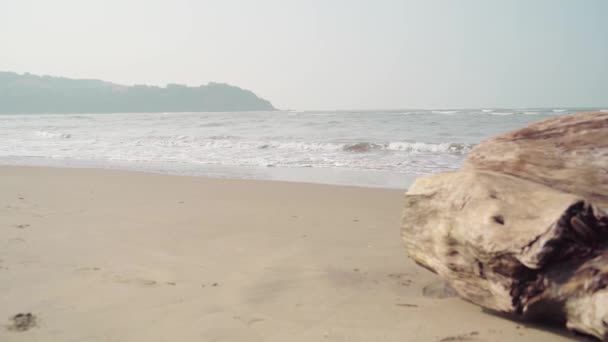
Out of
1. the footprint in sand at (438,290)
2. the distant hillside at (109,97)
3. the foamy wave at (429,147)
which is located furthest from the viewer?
the distant hillside at (109,97)

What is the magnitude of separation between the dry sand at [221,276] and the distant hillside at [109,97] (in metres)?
112

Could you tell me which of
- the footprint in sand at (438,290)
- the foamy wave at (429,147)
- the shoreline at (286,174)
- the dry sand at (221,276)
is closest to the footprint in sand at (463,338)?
the dry sand at (221,276)

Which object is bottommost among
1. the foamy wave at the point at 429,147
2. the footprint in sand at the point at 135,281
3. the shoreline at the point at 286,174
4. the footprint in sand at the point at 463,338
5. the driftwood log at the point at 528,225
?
the shoreline at the point at 286,174

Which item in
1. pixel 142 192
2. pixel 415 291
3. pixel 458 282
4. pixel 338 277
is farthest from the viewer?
pixel 142 192

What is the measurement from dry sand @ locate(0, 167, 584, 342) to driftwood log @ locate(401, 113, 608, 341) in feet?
0.84

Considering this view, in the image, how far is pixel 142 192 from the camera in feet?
24.0

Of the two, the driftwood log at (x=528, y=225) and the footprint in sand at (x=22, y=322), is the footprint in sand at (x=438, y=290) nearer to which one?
the driftwood log at (x=528, y=225)

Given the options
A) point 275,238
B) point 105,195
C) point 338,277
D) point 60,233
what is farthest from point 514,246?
point 105,195

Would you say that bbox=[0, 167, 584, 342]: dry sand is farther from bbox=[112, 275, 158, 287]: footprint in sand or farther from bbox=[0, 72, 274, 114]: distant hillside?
bbox=[0, 72, 274, 114]: distant hillside

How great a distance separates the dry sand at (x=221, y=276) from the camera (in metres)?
2.38

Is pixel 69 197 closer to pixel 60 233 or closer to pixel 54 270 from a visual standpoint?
pixel 60 233

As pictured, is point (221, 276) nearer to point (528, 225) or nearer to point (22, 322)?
point (22, 322)

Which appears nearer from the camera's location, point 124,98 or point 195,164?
point 195,164

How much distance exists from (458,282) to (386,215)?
112 inches
